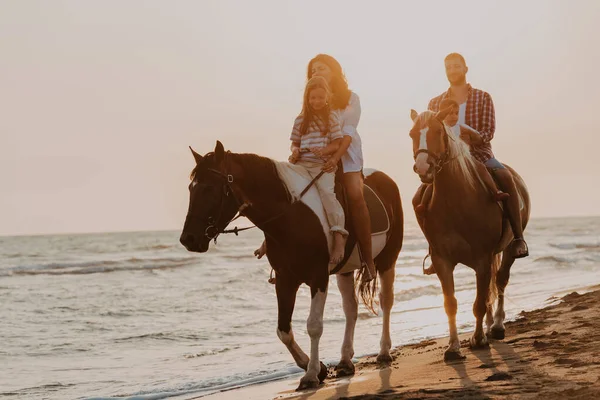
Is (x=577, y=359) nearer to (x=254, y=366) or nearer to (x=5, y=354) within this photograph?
(x=254, y=366)

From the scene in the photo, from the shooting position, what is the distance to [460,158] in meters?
7.33

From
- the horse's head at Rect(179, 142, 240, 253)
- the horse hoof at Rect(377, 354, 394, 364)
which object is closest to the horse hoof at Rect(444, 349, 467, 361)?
the horse hoof at Rect(377, 354, 394, 364)

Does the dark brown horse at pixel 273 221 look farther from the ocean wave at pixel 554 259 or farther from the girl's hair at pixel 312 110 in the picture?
the ocean wave at pixel 554 259

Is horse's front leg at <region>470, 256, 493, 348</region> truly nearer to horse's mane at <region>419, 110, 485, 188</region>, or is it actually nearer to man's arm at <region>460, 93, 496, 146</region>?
horse's mane at <region>419, 110, 485, 188</region>

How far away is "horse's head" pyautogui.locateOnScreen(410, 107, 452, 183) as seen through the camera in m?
6.66

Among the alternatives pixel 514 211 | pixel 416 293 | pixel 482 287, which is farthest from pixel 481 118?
pixel 416 293

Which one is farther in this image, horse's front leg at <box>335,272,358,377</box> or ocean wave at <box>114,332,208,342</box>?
ocean wave at <box>114,332,208,342</box>

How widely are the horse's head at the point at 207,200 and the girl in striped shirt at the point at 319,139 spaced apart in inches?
37.1

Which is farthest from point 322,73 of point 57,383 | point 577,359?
point 57,383

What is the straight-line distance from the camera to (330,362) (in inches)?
330

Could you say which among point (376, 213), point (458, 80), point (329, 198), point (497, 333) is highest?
point (458, 80)

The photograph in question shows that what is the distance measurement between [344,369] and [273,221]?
1.75m

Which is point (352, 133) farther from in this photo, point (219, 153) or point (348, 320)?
point (348, 320)

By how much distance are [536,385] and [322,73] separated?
3.27 meters
